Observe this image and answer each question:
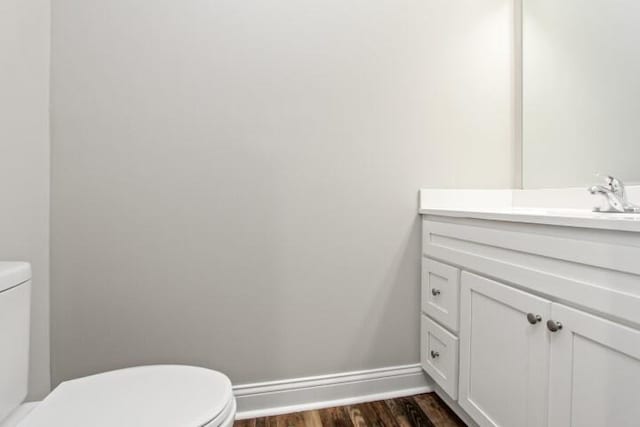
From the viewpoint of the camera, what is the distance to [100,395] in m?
0.83

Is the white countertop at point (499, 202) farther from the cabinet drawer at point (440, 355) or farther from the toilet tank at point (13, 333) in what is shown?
the toilet tank at point (13, 333)

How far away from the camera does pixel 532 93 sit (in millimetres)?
1576

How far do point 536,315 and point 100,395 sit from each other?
1.13 meters

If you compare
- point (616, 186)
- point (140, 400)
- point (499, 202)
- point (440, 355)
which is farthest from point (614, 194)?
point (140, 400)

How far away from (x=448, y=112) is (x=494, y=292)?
0.87m

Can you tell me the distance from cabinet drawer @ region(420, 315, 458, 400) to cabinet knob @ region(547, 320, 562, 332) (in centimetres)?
45

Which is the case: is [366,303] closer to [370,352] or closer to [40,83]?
[370,352]

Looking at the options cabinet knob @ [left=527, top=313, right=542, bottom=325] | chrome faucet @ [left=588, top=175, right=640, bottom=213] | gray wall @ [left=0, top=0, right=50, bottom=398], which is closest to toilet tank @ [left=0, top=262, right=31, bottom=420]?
gray wall @ [left=0, top=0, right=50, bottom=398]

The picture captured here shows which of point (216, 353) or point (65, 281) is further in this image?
point (216, 353)

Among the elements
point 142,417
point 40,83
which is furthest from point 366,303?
point 40,83

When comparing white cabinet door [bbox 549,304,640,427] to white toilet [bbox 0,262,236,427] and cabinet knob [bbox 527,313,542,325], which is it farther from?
white toilet [bbox 0,262,236,427]

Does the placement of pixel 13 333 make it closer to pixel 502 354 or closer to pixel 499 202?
pixel 502 354

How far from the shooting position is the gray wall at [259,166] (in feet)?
4.21

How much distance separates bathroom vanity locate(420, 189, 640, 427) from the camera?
730 mm
